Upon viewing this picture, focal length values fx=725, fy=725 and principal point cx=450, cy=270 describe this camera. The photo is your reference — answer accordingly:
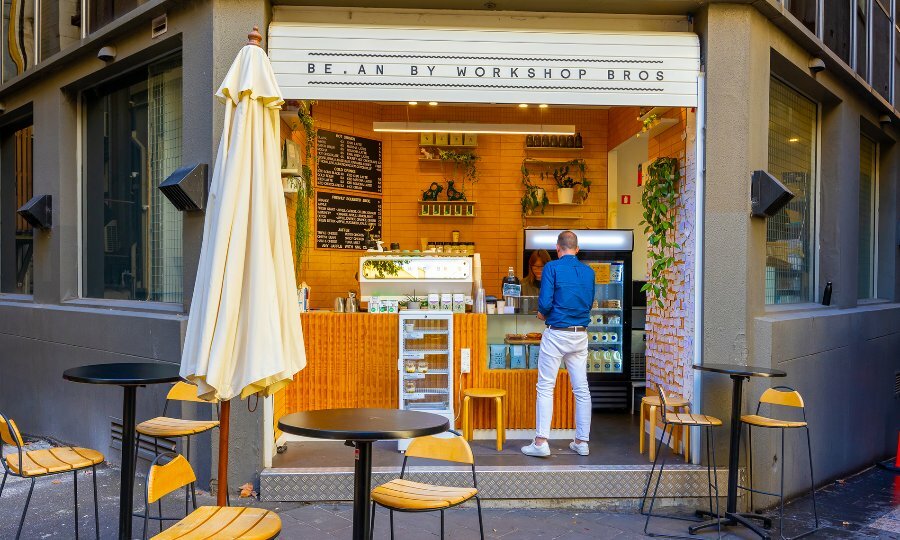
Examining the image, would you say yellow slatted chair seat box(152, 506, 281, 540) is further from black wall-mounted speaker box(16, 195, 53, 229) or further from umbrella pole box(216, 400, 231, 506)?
black wall-mounted speaker box(16, 195, 53, 229)

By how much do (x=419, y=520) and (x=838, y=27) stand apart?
676 cm

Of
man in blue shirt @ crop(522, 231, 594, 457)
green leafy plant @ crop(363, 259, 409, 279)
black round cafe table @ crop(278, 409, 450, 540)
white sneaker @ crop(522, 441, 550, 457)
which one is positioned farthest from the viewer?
green leafy plant @ crop(363, 259, 409, 279)

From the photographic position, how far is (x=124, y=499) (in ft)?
13.6

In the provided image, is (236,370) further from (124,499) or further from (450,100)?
(450,100)

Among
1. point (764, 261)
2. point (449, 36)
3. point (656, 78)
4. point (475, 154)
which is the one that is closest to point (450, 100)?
point (449, 36)

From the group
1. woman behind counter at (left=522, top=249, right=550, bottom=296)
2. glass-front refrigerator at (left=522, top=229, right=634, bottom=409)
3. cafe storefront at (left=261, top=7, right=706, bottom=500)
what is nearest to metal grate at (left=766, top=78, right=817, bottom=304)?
cafe storefront at (left=261, top=7, right=706, bottom=500)

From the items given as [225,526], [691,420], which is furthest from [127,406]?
[691,420]

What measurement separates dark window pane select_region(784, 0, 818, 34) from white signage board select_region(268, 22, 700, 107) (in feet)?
4.74

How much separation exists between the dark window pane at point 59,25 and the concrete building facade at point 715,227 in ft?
0.45

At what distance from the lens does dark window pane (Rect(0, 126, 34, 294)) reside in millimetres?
9031

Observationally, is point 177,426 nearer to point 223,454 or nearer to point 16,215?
point 223,454

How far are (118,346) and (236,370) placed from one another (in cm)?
361

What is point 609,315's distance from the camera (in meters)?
8.36

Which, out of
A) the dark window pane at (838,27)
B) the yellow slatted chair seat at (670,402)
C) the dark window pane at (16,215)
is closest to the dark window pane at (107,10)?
the dark window pane at (16,215)
